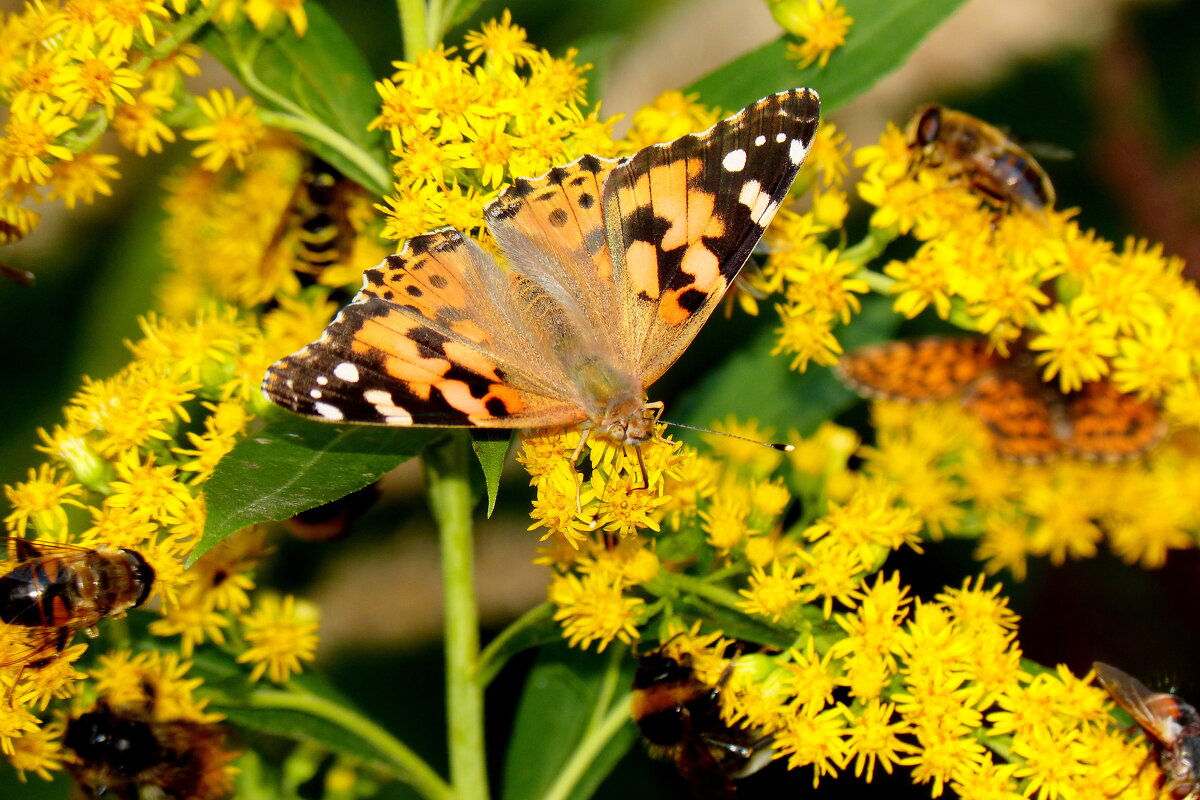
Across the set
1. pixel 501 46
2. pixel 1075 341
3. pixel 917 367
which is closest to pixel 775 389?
pixel 917 367

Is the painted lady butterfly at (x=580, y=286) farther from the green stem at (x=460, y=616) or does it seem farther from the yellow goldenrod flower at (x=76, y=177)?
the yellow goldenrod flower at (x=76, y=177)

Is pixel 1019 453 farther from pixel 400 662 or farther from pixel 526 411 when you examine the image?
pixel 400 662

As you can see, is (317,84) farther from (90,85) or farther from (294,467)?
(294,467)

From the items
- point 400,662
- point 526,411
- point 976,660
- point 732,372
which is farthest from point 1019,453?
point 400,662

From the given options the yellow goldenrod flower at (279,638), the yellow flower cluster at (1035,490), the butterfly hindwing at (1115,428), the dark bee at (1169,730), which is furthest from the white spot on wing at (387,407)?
the butterfly hindwing at (1115,428)

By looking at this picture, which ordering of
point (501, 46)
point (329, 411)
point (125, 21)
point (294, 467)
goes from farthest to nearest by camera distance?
1. point (501, 46)
2. point (125, 21)
3. point (294, 467)
4. point (329, 411)

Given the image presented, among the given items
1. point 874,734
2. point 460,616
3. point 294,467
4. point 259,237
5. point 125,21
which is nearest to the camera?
point 294,467
